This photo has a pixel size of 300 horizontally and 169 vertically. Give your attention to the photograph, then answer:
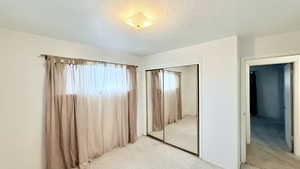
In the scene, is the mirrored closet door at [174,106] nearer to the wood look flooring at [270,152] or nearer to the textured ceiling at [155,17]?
the textured ceiling at [155,17]

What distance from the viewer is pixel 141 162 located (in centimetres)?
268

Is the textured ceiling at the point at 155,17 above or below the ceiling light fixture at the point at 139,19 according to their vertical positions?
above

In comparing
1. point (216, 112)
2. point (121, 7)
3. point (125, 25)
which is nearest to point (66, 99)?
point (125, 25)

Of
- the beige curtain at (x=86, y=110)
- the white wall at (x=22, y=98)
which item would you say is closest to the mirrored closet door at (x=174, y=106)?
the beige curtain at (x=86, y=110)

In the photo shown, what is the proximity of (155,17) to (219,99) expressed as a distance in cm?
183

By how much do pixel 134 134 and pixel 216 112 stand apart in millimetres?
2075

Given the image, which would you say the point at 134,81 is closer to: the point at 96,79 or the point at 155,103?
the point at 155,103

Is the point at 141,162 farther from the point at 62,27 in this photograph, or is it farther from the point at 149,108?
the point at 62,27

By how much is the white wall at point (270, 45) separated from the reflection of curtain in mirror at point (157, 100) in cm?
190

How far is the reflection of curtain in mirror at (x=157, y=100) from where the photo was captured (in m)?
3.73

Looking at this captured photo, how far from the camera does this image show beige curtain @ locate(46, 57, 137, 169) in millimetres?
2340

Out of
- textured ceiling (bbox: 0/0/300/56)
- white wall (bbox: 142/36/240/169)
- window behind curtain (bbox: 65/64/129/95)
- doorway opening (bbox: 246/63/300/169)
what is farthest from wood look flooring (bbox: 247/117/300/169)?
window behind curtain (bbox: 65/64/129/95)

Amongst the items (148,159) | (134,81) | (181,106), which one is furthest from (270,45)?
(148,159)

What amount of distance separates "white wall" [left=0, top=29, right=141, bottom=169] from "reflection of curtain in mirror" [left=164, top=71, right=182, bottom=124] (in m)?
2.41
